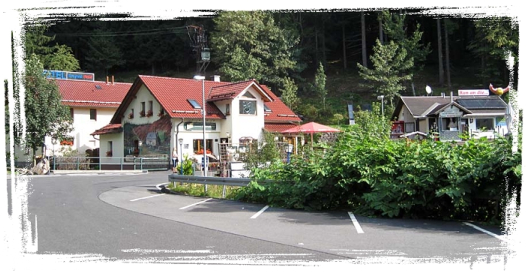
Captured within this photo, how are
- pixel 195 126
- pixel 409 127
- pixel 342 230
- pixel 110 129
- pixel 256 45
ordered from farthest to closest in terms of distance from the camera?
pixel 256 45, pixel 409 127, pixel 110 129, pixel 195 126, pixel 342 230

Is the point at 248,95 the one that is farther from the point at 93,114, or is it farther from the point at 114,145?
the point at 93,114

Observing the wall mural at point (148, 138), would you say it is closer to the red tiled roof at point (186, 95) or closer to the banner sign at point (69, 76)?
the red tiled roof at point (186, 95)

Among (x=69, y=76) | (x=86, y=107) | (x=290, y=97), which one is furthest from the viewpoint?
(x=69, y=76)

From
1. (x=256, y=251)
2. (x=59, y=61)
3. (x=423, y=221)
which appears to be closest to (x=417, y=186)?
(x=423, y=221)

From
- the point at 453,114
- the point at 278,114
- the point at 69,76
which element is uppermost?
the point at 69,76

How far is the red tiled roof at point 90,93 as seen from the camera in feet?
142

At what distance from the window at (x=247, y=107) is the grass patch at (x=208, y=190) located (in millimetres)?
19202

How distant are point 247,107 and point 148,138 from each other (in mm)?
7732

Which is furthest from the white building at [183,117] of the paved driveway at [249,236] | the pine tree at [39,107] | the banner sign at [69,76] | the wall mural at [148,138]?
the paved driveway at [249,236]

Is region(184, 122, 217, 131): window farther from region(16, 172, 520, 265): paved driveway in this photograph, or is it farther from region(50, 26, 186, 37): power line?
region(50, 26, 186, 37): power line

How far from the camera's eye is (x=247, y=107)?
37.3m

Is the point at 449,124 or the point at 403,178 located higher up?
the point at 449,124

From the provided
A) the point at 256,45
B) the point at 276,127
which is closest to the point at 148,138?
the point at 276,127

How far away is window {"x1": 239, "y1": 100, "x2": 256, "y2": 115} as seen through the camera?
→ 37062 mm
